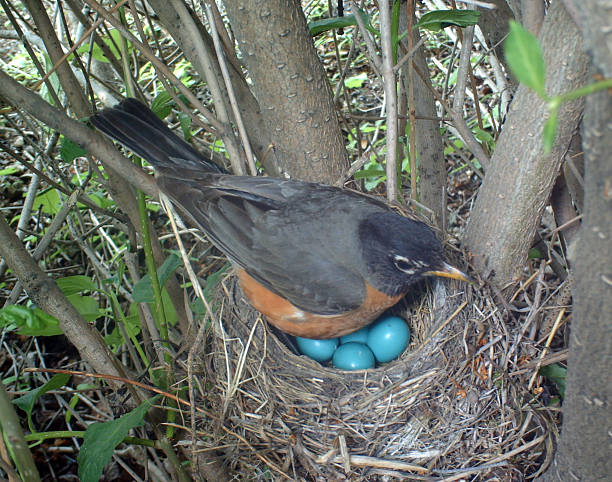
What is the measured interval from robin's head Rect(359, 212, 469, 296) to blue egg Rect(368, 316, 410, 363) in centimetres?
28

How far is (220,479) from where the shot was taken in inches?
99.8

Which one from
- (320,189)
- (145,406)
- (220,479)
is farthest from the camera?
(320,189)

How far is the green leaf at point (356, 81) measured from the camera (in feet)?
17.3

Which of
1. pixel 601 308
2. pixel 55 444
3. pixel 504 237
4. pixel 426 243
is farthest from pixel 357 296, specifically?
pixel 55 444

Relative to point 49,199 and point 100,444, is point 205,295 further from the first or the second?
point 49,199

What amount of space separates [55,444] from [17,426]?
238 cm

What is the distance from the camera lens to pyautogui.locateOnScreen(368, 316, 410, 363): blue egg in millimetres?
3002

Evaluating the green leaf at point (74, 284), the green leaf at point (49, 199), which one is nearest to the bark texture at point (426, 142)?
the green leaf at point (74, 284)

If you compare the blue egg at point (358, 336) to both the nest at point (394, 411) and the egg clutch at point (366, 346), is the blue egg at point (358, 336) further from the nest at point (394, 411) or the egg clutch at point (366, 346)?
the nest at point (394, 411)

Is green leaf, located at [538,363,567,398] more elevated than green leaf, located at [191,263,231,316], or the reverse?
green leaf, located at [191,263,231,316]

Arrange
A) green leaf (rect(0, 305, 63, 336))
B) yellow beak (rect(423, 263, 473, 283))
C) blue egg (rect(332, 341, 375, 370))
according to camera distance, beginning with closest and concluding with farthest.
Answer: green leaf (rect(0, 305, 63, 336))
yellow beak (rect(423, 263, 473, 283))
blue egg (rect(332, 341, 375, 370))

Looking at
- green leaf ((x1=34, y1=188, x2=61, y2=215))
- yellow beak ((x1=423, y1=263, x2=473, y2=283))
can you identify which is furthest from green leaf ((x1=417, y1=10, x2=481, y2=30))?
green leaf ((x1=34, y1=188, x2=61, y2=215))

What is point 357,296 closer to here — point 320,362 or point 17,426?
point 320,362

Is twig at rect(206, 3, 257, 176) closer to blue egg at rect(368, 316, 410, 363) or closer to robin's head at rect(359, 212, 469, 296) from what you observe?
robin's head at rect(359, 212, 469, 296)
